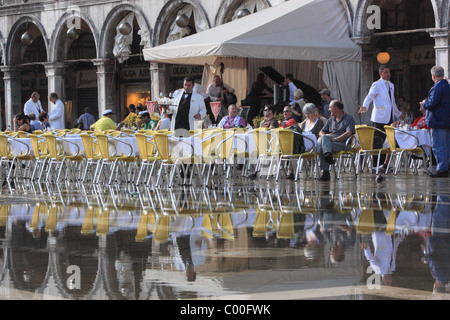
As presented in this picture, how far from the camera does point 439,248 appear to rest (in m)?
6.39

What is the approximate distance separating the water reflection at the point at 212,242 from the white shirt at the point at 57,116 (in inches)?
347

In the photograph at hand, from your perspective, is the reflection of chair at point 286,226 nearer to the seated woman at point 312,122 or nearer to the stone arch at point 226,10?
the seated woman at point 312,122

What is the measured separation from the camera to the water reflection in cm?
540

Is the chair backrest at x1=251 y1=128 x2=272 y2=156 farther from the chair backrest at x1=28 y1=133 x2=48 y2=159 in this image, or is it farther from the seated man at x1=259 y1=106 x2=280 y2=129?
the chair backrest at x1=28 y1=133 x2=48 y2=159

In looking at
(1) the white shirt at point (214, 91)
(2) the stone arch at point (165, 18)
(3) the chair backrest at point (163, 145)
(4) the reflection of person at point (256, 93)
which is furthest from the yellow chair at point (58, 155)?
(2) the stone arch at point (165, 18)

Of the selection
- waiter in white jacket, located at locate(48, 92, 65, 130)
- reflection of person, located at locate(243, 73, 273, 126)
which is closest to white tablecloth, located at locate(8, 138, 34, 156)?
waiter in white jacket, located at locate(48, 92, 65, 130)

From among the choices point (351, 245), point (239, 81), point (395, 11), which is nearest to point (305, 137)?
point (351, 245)

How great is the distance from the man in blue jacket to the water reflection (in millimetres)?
2785

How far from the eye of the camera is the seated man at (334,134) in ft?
42.9

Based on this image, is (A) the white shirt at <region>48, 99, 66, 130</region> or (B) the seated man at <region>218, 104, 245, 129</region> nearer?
(B) the seated man at <region>218, 104, 245, 129</region>

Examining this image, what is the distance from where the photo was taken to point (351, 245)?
666cm

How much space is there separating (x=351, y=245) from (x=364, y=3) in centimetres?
1428
